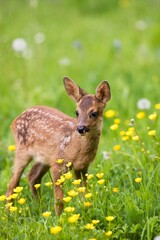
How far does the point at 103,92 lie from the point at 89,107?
283 millimetres

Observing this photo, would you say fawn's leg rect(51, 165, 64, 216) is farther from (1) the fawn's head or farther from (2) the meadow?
(1) the fawn's head

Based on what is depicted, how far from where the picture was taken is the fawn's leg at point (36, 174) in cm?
599

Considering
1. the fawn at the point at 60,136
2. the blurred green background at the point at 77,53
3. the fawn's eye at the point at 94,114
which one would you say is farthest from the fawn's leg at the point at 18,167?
the blurred green background at the point at 77,53

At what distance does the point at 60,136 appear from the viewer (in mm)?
5531

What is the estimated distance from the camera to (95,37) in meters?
14.0

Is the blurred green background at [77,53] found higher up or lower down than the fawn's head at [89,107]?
higher up

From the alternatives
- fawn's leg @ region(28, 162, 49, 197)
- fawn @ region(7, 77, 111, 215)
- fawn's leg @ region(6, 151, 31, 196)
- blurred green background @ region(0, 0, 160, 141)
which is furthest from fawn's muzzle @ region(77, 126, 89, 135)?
blurred green background @ region(0, 0, 160, 141)

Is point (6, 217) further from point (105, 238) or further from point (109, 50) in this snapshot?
point (109, 50)

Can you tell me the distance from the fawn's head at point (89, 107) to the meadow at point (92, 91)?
0.36 m

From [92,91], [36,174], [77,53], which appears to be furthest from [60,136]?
[77,53]

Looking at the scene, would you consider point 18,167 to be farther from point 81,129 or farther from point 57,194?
point 81,129

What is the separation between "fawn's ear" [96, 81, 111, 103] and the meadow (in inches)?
13.2

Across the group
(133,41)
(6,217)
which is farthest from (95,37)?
(6,217)

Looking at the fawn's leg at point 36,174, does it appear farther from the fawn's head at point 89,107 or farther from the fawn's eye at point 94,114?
the fawn's eye at point 94,114
